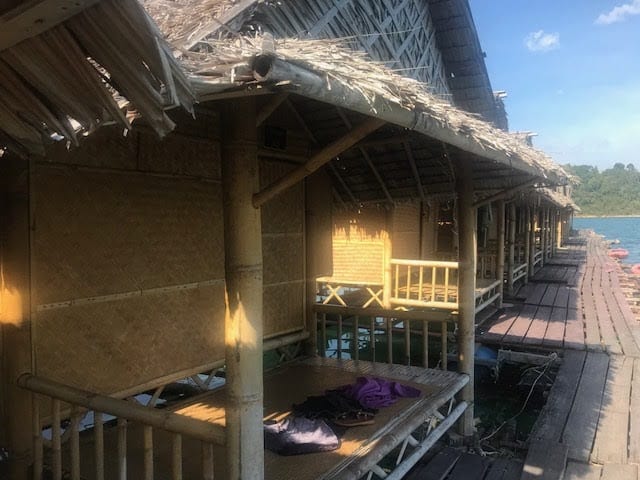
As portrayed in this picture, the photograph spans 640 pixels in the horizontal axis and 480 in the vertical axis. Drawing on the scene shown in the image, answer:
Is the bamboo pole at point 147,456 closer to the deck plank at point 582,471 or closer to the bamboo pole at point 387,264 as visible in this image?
the deck plank at point 582,471

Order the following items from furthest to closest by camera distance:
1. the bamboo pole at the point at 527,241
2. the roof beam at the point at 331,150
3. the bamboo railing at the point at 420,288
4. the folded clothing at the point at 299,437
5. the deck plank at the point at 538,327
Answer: the bamboo pole at the point at 527,241 < the bamboo railing at the point at 420,288 < the deck plank at the point at 538,327 < the folded clothing at the point at 299,437 < the roof beam at the point at 331,150

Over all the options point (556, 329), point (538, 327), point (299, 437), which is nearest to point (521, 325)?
point (538, 327)

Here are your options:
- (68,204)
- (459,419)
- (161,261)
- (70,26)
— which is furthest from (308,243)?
(70,26)

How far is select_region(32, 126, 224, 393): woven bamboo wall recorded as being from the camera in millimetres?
2996

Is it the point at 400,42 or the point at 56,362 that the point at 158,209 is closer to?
the point at 56,362

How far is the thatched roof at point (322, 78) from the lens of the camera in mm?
1782

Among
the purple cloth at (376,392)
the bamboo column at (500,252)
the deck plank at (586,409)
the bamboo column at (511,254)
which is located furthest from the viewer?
the bamboo column at (511,254)

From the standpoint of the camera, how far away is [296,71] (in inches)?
71.7

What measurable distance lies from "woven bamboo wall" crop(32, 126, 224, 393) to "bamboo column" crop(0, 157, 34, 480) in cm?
6

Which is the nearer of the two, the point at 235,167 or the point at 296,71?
the point at 296,71

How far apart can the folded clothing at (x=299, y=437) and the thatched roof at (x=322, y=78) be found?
2062mm

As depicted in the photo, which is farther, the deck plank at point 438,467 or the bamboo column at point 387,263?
the bamboo column at point 387,263

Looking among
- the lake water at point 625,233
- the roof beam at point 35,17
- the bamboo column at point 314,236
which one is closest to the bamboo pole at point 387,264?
the bamboo column at point 314,236

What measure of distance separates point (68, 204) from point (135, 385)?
1339 mm
